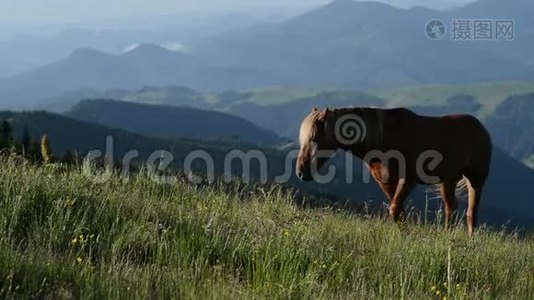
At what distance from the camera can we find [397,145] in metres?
10.0

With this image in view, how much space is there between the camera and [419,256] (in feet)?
20.3

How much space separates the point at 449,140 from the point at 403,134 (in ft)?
2.69

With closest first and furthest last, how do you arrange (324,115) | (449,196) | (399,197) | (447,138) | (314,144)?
1. (314,144)
2. (324,115)
3. (399,197)
4. (447,138)
5. (449,196)

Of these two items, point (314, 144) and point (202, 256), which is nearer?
point (202, 256)

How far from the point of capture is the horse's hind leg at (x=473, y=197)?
11062 millimetres

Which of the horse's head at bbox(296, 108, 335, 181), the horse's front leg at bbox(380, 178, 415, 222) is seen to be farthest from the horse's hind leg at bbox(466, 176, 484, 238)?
the horse's head at bbox(296, 108, 335, 181)

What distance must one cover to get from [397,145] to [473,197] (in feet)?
6.77

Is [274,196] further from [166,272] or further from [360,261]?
[166,272]

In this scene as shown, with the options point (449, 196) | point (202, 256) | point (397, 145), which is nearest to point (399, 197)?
point (397, 145)

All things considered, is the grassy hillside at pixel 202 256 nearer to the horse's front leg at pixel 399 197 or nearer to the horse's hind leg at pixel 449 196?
the horse's front leg at pixel 399 197

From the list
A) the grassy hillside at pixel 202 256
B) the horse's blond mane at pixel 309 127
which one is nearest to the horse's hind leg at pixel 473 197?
the horse's blond mane at pixel 309 127

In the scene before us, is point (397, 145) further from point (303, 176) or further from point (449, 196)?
point (449, 196)

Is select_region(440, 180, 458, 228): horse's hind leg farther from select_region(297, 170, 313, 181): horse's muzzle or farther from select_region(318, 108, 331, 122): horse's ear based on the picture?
select_region(297, 170, 313, 181): horse's muzzle

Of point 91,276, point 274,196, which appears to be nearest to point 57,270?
point 91,276
